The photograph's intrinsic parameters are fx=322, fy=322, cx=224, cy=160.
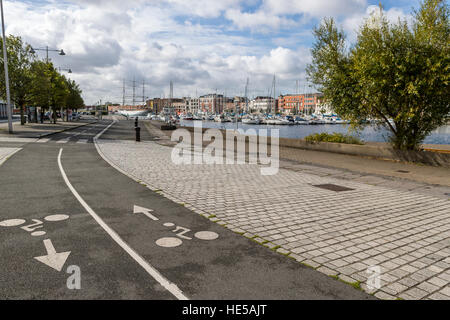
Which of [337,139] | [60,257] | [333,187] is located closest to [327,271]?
[60,257]

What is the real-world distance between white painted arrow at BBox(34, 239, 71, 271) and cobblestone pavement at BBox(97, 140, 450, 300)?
3.03 metres

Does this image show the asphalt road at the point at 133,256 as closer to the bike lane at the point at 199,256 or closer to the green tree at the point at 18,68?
the bike lane at the point at 199,256

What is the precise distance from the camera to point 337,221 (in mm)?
6977

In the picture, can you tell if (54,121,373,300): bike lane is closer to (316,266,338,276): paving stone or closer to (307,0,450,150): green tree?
(316,266,338,276): paving stone

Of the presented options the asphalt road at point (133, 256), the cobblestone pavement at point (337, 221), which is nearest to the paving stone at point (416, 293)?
the cobblestone pavement at point (337, 221)

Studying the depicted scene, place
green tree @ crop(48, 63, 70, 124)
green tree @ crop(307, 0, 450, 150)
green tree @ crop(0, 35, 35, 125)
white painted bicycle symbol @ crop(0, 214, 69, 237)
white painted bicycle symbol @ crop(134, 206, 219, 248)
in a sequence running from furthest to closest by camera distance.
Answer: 1. green tree @ crop(48, 63, 70, 124)
2. green tree @ crop(0, 35, 35, 125)
3. green tree @ crop(307, 0, 450, 150)
4. white painted bicycle symbol @ crop(0, 214, 69, 237)
5. white painted bicycle symbol @ crop(134, 206, 219, 248)

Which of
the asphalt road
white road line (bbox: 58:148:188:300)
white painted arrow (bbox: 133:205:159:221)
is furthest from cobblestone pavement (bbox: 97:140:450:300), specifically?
white road line (bbox: 58:148:188:300)

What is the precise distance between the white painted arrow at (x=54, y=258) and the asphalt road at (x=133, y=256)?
0.05 ft

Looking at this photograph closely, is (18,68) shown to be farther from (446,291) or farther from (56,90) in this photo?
(446,291)

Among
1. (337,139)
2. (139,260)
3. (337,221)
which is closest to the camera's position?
(139,260)

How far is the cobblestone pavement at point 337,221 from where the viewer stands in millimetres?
4672

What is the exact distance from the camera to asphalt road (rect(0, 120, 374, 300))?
407 centimetres

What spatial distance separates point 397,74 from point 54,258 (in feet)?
46.8
